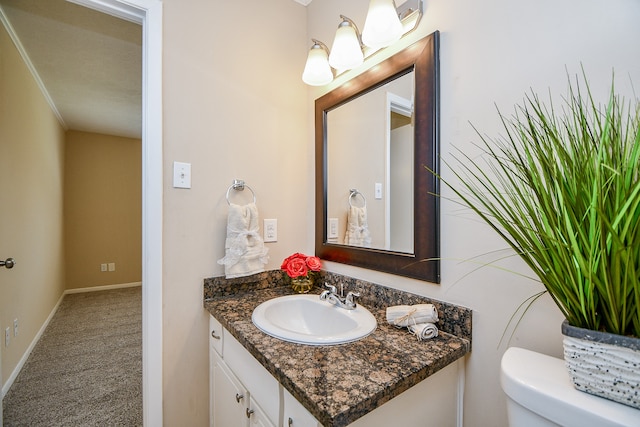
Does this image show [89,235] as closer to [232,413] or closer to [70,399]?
[70,399]

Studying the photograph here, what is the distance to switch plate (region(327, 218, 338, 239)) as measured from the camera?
1444mm

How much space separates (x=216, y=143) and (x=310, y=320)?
929 millimetres

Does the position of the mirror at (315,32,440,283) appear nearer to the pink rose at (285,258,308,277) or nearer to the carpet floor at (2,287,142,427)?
the pink rose at (285,258,308,277)

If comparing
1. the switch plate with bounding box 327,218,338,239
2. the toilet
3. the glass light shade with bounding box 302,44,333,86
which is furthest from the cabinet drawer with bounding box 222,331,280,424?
the glass light shade with bounding box 302,44,333,86

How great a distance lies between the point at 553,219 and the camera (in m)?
0.52

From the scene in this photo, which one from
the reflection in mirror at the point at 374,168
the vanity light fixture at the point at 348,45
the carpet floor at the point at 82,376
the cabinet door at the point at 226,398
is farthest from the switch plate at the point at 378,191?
the carpet floor at the point at 82,376

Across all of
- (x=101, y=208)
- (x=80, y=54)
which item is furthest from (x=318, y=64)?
(x=101, y=208)

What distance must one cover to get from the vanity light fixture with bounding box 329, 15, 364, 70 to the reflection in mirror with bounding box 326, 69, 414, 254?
15cm

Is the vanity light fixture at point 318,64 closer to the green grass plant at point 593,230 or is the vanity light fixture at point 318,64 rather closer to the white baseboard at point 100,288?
the green grass plant at point 593,230

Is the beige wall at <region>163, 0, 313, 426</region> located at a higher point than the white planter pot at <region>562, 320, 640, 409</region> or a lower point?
higher

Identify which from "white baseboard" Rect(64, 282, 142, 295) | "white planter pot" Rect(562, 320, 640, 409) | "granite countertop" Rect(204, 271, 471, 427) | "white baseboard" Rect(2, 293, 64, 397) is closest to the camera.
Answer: "white planter pot" Rect(562, 320, 640, 409)

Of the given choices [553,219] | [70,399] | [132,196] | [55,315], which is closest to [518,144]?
[553,219]

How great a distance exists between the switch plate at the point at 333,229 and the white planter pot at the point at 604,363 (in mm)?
1001

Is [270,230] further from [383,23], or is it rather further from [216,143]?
[383,23]
